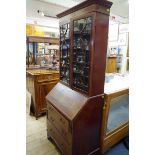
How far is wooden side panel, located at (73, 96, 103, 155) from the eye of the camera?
5.47 feet

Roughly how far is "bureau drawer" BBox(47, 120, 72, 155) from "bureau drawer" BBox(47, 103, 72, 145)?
0.26ft

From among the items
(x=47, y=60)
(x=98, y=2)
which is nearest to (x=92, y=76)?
(x=98, y=2)

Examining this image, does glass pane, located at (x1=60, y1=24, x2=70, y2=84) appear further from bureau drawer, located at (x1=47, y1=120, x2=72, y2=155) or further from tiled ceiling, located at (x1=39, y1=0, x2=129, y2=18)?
tiled ceiling, located at (x1=39, y1=0, x2=129, y2=18)

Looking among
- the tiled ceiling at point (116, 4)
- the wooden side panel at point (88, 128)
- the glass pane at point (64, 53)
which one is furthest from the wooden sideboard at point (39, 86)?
the tiled ceiling at point (116, 4)

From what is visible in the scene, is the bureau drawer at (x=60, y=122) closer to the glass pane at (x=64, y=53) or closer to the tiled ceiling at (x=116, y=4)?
the glass pane at (x=64, y=53)

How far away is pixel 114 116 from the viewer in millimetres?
2391

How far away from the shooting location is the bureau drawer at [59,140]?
1.80 metres

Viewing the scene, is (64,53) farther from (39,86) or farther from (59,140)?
(59,140)

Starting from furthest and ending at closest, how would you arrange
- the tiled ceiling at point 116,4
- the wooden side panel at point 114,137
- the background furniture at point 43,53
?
the background furniture at point 43,53
the tiled ceiling at point 116,4
the wooden side panel at point 114,137

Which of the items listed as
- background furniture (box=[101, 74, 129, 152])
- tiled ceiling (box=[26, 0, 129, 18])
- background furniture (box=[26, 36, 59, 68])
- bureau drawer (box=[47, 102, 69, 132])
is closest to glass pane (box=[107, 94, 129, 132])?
background furniture (box=[101, 74, 129, 152])

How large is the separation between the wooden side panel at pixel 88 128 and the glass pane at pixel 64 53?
2.08 feet
